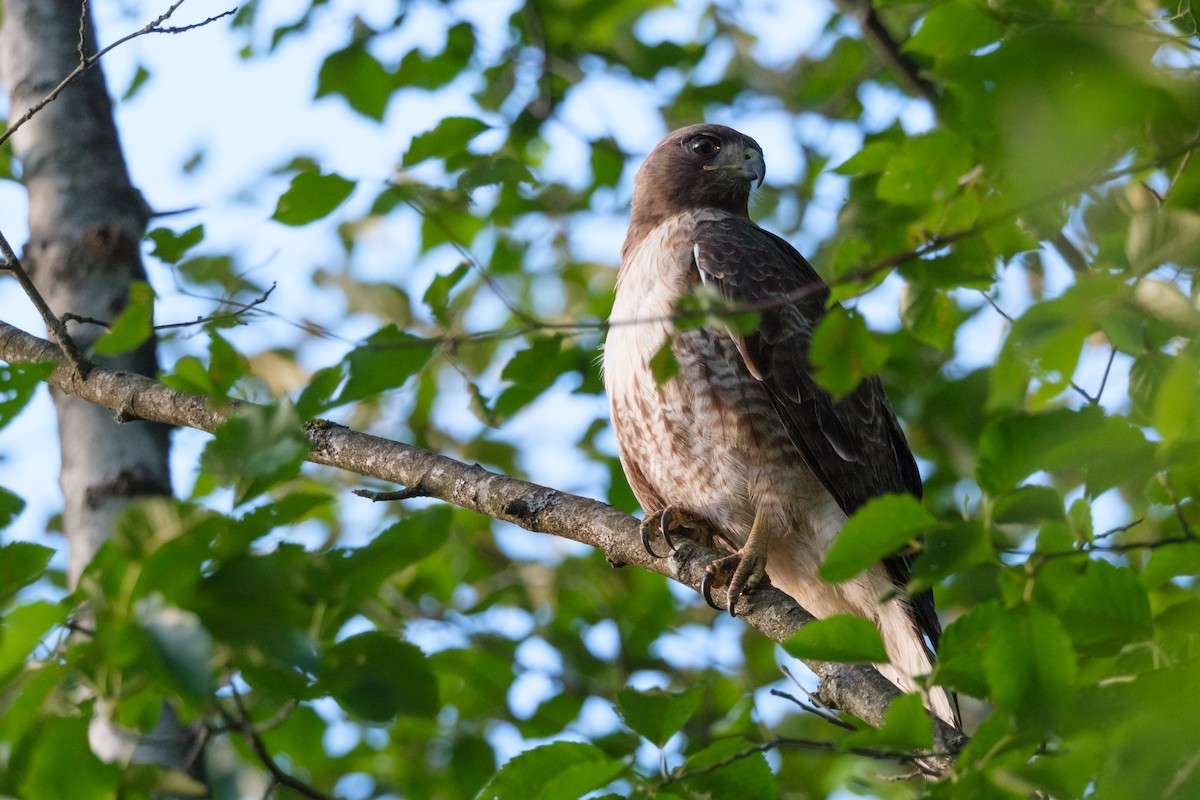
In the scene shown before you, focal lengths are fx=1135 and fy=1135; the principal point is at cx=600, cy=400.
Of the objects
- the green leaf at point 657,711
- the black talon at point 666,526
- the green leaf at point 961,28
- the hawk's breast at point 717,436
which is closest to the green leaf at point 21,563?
the green leaf at point 657,711

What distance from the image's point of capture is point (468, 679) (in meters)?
4.54

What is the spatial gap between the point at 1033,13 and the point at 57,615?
1660 mm

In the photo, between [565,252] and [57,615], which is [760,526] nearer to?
[57,615]

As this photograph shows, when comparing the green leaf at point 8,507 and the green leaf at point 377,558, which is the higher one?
the green leaf at point 8,507

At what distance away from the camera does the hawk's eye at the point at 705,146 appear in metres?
5.11

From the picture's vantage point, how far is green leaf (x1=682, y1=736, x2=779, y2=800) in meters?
2.27

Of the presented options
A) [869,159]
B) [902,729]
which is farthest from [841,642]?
[869,159]

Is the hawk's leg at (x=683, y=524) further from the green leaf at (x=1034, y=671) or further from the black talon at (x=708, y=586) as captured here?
the green leaf at (x=1034, y=671)

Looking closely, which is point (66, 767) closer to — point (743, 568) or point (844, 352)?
point (844, 352)

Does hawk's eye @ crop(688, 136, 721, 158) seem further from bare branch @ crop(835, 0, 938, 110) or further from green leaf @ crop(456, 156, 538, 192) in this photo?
green leaf @ crop(456, 156, 538, 192)

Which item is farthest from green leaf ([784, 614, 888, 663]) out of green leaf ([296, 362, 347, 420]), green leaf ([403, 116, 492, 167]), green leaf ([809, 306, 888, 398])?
green leaf ([403, 116, 492, 167])

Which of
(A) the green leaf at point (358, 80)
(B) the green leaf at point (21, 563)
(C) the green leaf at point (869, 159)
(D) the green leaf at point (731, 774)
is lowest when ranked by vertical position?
(D) the green leaf at point (731, 774)

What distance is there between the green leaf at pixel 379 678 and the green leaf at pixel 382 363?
639 mm

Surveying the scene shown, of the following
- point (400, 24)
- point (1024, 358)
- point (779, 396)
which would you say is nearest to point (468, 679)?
point (779, 396)
